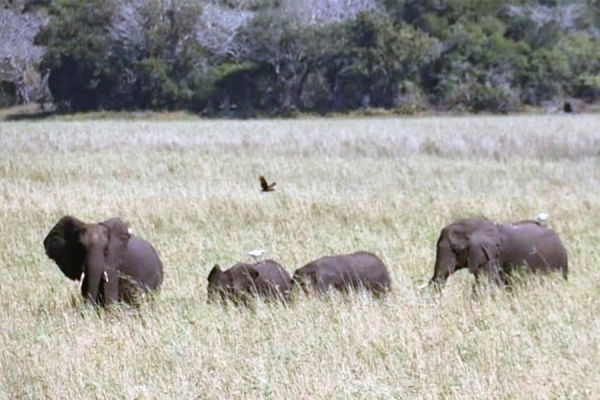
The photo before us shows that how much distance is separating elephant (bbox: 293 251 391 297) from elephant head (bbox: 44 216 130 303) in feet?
5.46

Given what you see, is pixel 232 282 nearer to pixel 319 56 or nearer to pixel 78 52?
pixel 78 52

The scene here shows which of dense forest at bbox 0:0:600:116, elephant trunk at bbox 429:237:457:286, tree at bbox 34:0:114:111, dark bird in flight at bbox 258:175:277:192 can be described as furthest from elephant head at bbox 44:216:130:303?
dense forest at bbox 0:0:600:116

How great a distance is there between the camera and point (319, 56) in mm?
67250

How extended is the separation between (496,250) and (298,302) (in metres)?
2.04

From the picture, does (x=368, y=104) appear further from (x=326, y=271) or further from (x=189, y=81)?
(x=326, y=271)

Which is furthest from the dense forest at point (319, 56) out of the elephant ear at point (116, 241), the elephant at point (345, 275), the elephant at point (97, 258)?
the elephant ear at point (116, 241)

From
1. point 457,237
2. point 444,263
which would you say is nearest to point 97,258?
point 444,263

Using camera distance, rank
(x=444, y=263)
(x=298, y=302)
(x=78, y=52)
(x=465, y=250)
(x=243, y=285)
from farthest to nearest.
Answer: (x=78, y=52), (x=465, y=250), (x=444, y=263), (x=243, y=285), (x=298, y=302)

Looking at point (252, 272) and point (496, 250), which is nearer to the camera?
point (252, 272)

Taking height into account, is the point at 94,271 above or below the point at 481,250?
above

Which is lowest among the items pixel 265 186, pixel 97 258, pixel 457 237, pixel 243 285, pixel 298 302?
pixel 265 186

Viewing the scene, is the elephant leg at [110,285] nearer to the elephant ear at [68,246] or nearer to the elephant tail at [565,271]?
the elephant ear at [68,246]

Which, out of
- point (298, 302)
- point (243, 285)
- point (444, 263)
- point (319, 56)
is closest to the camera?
point (298, 302)

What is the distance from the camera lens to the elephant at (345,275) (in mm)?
10553
